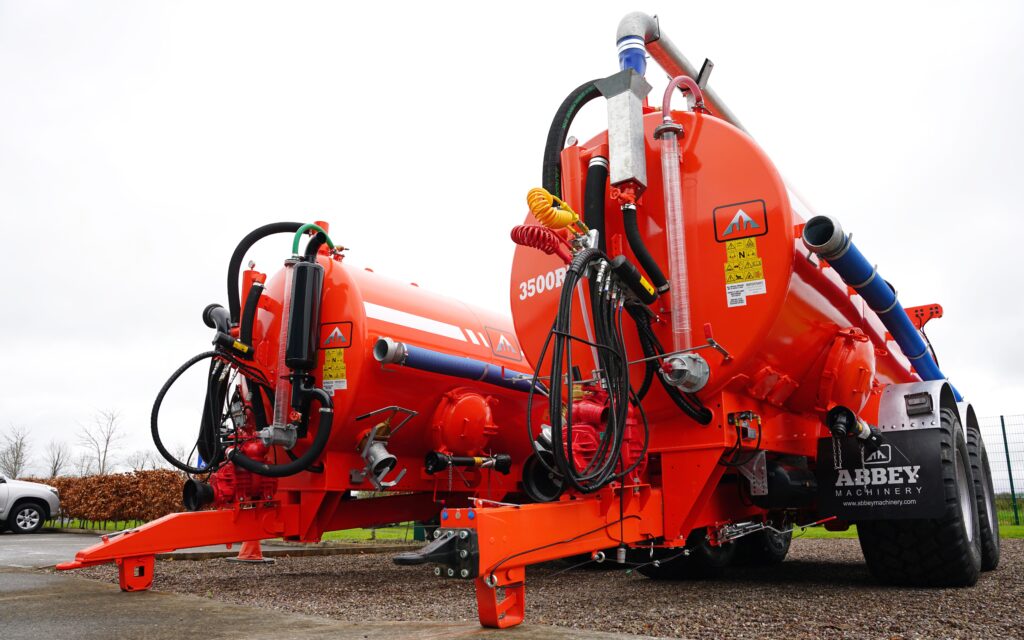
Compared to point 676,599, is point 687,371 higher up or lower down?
higher up

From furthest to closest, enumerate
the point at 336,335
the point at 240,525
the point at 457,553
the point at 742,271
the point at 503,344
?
the point at 503,344
the point at 336,335
the point at 240,525
the point at 742,271
the point at 457,553

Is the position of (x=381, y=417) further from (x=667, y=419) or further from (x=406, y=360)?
(x=667, y=419)

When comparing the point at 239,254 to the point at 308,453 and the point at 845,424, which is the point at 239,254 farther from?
the point at 845,424

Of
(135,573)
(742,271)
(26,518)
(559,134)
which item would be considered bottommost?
(135,573)

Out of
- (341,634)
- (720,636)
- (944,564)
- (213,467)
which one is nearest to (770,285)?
(720,636)

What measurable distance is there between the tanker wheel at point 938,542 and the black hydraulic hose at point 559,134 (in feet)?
8.48

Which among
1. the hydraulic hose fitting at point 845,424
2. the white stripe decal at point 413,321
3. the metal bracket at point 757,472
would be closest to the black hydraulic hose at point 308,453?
the white stripe decal at point 413,321

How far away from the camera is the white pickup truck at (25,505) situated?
13188 mm

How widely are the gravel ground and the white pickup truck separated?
817 centimetres

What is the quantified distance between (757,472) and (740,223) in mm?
1341

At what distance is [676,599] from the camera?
14.4ft

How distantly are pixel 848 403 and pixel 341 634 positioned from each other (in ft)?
9.72

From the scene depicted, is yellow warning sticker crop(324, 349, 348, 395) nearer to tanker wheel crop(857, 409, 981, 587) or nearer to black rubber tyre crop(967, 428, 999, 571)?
tanker wheel crop(857, 409, 981, 587)

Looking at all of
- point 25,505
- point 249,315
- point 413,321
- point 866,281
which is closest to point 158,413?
point 249,315
